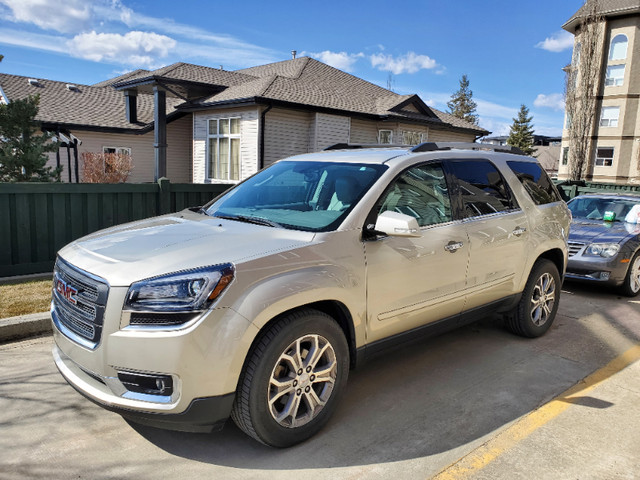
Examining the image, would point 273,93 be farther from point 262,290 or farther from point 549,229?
point 262,290

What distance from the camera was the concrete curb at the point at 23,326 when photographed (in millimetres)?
4836

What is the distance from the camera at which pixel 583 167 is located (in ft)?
106

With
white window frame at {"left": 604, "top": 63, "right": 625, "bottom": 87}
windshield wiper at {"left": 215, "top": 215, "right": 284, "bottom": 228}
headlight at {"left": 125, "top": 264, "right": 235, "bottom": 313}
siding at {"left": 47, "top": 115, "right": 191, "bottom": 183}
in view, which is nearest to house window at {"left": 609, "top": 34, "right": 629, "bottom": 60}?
white window frame at {"left": 604, "top": 63, "right": 625, "bottom": 87}

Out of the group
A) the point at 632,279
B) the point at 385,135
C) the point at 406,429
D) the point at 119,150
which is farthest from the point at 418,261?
the point at 119,150

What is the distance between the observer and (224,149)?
58.5 feet

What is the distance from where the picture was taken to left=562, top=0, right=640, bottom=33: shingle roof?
100ft

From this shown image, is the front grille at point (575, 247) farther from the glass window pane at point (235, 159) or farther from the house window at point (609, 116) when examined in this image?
the house window at point (609, 116)

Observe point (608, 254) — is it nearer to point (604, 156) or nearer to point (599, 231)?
point (599, 231)

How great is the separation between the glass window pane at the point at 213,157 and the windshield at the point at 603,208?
12.7 metres

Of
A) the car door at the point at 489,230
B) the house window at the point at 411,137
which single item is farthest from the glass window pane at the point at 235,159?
the car door at the point at 489,230

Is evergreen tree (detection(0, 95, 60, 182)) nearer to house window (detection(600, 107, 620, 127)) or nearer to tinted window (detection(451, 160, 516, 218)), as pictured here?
tinted window (detection(451, 160, 516, 218))

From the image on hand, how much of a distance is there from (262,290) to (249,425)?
787mm

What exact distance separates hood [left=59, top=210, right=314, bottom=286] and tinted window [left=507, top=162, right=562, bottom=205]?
9.44 ft

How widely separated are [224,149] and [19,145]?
8.11 m
